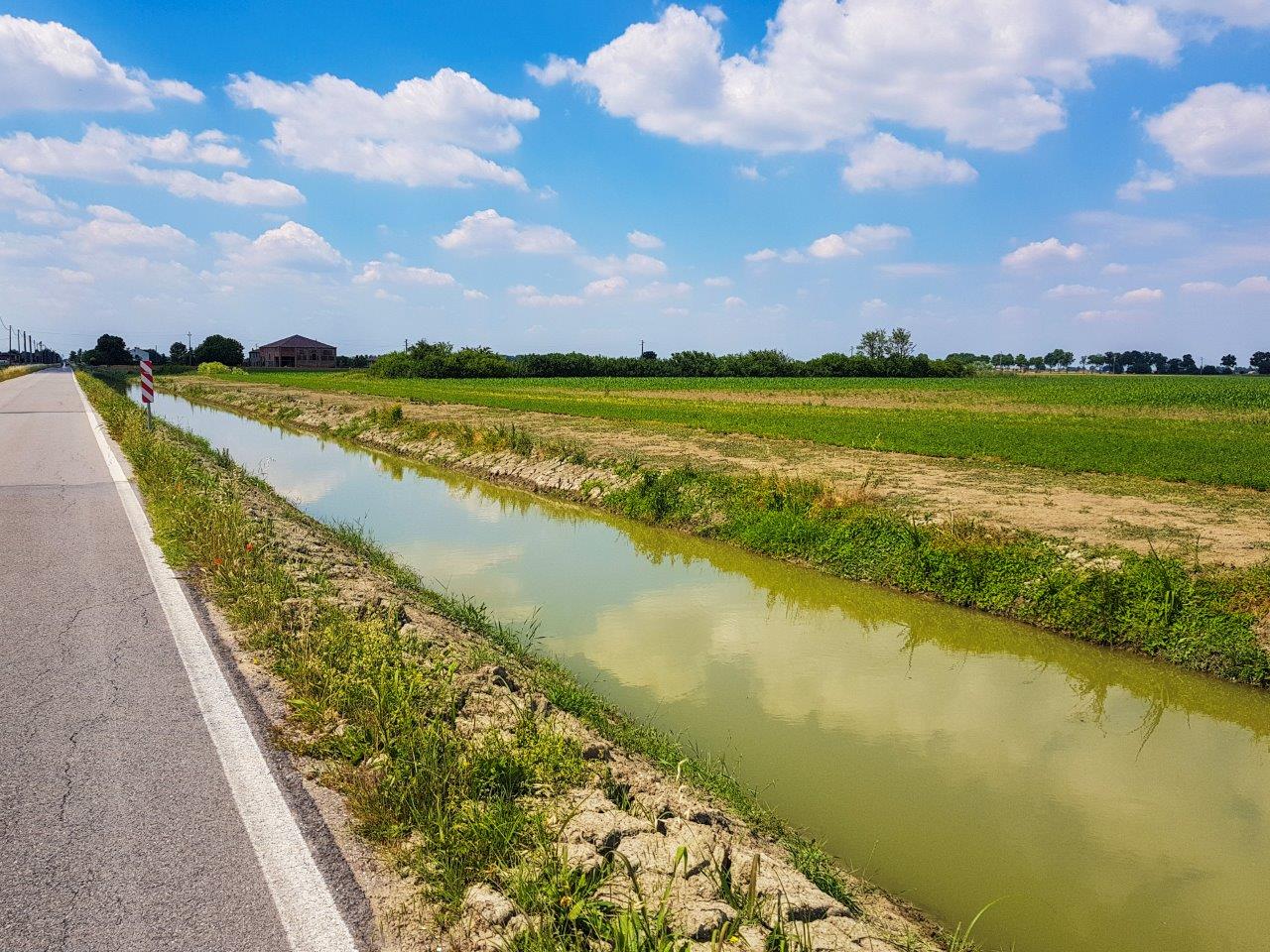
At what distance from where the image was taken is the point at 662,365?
93.2 m

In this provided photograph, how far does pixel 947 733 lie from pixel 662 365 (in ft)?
289

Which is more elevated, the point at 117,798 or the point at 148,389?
the point at 148,389

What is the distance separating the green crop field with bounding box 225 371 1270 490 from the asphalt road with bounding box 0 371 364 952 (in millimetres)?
16610

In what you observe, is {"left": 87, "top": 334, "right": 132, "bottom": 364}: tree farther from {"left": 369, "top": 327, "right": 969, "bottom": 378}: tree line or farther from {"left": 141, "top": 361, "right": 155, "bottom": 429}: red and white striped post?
{"left": 141, "top": 361, "right": 155, "bottom": 429}: red and white striped post

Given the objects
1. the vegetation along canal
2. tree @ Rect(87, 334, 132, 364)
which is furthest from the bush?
the vegetation along canal

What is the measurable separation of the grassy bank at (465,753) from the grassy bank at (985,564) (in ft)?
17.7

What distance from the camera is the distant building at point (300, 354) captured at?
11568cm

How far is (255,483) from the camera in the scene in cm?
1541

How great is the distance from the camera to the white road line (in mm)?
3057

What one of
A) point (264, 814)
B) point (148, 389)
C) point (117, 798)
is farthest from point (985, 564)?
point (148, 389)

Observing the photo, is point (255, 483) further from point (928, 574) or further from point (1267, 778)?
point (1267, 778)

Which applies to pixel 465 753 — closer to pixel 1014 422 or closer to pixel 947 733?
pixel 947 733

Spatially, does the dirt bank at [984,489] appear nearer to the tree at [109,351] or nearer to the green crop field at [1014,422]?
the green crop field at [1014,422]

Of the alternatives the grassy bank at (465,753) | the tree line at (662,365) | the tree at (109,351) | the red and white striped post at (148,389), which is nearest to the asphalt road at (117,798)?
the grassy bank at (465,753)
